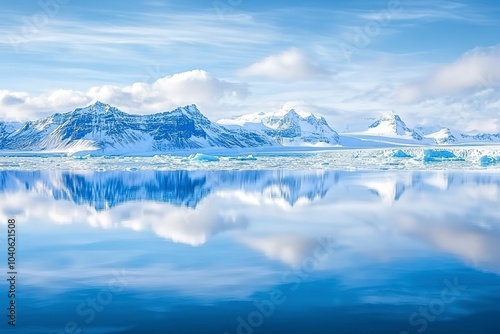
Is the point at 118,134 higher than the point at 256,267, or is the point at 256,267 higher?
the point at 118,134

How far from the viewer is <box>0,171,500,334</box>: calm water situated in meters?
6.92

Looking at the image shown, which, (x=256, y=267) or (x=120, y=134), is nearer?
(x=256, y=267)

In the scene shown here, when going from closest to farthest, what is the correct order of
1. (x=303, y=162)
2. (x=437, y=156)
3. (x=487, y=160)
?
(x=487, y=160) → (x=303, y=162) → (x=437, y=156)

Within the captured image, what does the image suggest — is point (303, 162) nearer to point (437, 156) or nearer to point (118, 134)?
point (437, 156)

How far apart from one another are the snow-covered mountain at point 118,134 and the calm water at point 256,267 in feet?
491

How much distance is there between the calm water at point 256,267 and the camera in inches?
273

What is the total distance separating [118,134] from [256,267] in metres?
172

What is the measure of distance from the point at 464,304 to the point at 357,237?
5072 millimetres

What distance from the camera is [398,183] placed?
92.6 ft

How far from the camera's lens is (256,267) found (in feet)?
31.2

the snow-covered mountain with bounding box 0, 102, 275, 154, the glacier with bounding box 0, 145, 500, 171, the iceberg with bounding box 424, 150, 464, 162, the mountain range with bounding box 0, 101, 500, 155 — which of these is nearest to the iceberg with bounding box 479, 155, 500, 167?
the glacier with bounding box 0, 145, 500, 171

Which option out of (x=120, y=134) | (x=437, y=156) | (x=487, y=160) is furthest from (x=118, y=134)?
(x=487, y=160)

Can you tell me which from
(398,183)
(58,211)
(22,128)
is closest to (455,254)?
(58,211)

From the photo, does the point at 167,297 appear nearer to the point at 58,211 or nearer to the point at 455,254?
the point at 455,254
